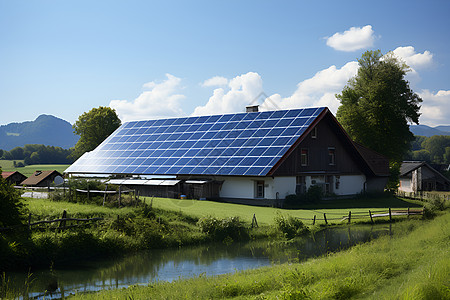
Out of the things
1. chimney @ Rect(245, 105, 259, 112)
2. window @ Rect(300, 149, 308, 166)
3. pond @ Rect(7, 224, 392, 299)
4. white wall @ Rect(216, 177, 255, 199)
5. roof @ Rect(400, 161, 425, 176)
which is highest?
chimney @ Rect(245, 105, 259, 112)

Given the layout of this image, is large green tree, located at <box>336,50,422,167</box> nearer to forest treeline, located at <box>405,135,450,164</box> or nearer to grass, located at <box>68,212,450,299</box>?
grass, located at <box>68,212,450,299</box>

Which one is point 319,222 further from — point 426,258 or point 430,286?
point 430,286

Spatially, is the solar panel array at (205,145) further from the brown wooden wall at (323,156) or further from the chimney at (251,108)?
the chimney at (251,108)

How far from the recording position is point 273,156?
39.6 meters

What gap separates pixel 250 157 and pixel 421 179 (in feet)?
161

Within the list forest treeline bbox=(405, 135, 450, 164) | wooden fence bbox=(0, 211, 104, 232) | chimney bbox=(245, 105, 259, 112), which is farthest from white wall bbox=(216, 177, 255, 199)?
forest treeline bbox=(405, 135, 450, 164)

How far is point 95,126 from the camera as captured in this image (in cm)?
7794

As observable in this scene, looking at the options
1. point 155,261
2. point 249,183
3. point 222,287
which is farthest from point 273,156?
point 222,287

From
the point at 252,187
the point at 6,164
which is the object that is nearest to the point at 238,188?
the point at 252,187

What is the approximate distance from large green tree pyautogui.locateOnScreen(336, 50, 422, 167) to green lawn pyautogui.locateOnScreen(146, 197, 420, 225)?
1683cm

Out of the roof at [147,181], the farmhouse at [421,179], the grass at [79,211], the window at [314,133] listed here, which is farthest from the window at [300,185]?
the farmhouse at [421,179]

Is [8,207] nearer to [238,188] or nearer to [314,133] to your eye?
[238,188]

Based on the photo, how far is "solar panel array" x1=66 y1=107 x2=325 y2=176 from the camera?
134ft

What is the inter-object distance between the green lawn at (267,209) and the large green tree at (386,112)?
1683cm
